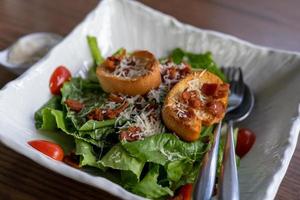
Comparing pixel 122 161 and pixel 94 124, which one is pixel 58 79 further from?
pixel 122 161

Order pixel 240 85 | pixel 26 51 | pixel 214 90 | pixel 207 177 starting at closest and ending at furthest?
pixel 207 177, pixel 214 90, pixel 240 85, pixel 26 51

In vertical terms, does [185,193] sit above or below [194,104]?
below

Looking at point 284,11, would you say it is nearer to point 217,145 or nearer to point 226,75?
point 226,75

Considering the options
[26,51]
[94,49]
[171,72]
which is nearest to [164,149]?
[171,72]

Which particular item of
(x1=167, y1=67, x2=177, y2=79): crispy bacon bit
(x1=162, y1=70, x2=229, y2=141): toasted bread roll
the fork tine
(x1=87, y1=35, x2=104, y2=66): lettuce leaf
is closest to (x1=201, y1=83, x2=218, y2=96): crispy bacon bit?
(x1=162, y1=70, x2=229, y2=141): toasted bread roll

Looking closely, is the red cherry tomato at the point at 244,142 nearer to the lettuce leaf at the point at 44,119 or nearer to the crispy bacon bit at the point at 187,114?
the crispy bacon bit at the point at 187,114

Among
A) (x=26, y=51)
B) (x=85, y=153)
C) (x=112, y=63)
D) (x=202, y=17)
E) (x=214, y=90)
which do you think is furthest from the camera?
(x=202, y=17)
